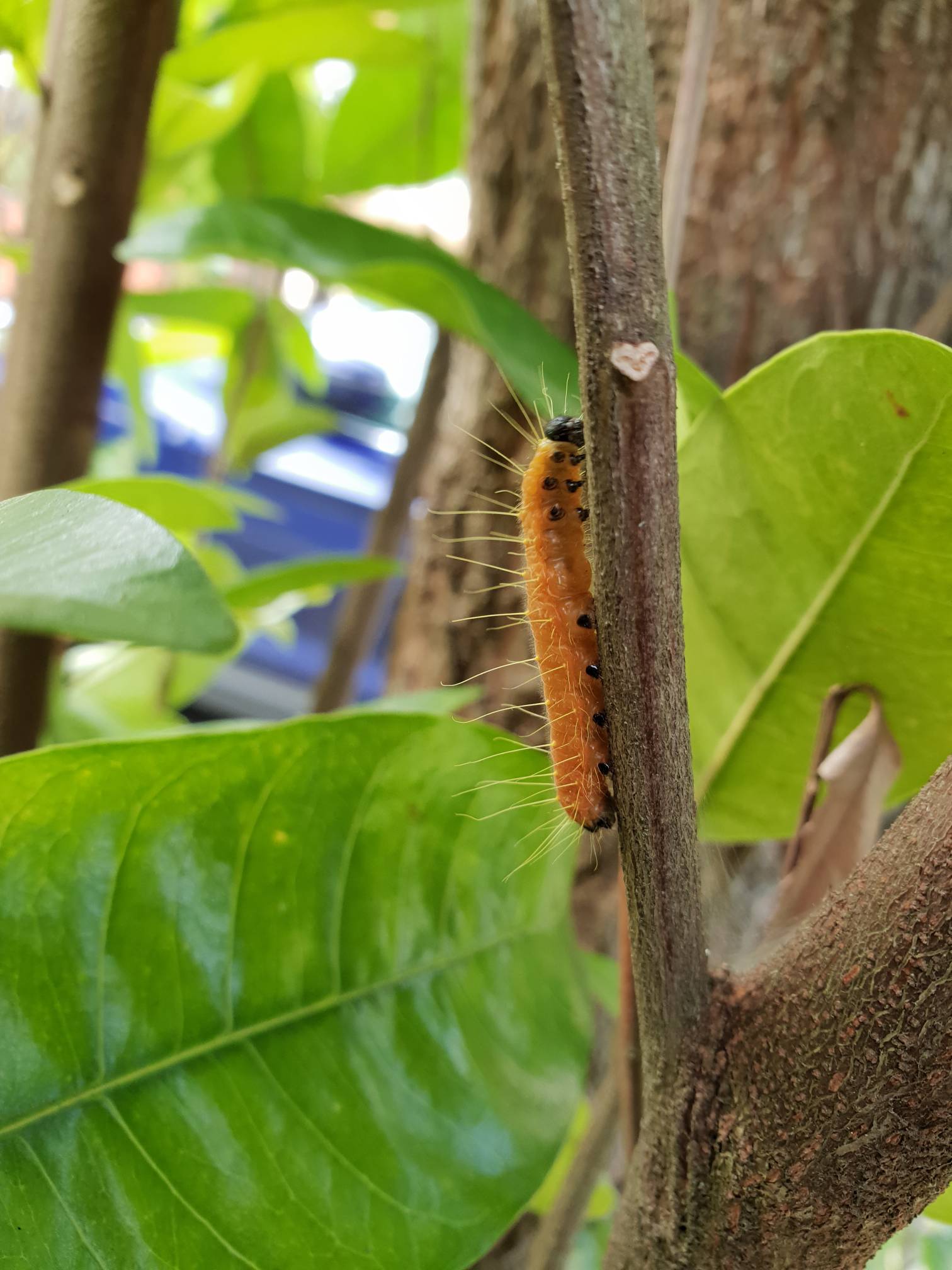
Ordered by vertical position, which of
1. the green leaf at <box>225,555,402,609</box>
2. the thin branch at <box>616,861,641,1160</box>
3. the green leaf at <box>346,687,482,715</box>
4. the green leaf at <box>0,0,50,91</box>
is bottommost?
the thin branch at <box>616,861,641,1160</box>

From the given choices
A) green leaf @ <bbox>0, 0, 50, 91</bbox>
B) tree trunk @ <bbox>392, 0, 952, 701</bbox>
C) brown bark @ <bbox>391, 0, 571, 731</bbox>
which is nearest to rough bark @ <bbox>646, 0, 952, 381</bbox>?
tree trunk @ <bbox>392, 0, 952, 701</bbox>

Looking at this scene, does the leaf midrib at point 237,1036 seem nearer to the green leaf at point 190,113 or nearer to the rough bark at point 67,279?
the rough bark at point 67,279

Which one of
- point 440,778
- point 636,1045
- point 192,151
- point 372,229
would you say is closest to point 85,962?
point 440,778

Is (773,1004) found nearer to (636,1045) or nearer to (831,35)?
(636,1045)

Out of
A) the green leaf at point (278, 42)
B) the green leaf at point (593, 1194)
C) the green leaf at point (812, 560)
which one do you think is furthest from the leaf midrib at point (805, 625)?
the green leaf at point (278, 42)

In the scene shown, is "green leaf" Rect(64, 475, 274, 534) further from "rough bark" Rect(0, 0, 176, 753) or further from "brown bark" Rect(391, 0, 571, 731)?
"brown bark" Rect(391, 0, 571, 731)

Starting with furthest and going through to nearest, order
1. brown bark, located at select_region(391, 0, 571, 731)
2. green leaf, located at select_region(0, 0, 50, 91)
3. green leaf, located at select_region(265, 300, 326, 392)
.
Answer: green leaf, located at select_region(265, 300, 326, 392), brown bark, located at select_region(391, 0, 571, 731), green leaf, located at select_region(0, 0, 50, 91)

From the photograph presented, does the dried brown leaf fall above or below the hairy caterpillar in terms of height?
below

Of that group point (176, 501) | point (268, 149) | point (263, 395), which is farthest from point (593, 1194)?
point (268, 149)
